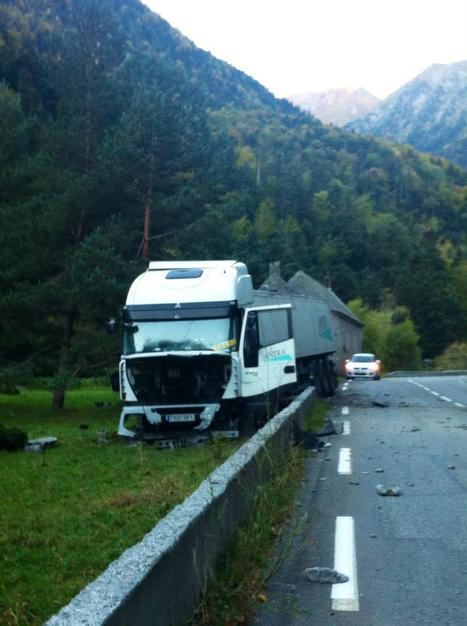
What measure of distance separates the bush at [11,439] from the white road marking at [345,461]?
688 centimetres

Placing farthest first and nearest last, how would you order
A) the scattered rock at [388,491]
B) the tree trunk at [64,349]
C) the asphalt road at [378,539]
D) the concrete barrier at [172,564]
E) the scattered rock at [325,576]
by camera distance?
the tree trunk at [64,349] < the scattered rock at [388,491] < the scattered rock at [325,576] < the asphalt road at [378,539] < the concrete barrier at [172,564]

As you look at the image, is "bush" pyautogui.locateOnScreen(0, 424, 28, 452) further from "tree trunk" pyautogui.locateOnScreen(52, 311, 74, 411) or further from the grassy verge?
"tree trunk" pyautogui.locateOnScreen(52, 311, 74, 411)

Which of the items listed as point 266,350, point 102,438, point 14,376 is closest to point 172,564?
point 266,350

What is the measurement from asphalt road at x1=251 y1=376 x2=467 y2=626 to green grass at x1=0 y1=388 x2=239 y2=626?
61.5 inches

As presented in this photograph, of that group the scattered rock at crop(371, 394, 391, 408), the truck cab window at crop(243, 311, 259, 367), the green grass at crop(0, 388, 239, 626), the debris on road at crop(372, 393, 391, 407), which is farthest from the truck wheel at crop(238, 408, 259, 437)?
the debris on road at crop(372, 393, 391, 407)

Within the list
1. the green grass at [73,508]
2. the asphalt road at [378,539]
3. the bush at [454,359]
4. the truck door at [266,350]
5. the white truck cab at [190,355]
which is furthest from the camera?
the bush at [454,359]

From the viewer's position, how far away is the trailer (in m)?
16.9

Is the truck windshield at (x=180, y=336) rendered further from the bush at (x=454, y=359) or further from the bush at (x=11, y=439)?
the bush at (x=454, y=359)

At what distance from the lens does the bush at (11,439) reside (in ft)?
55.8

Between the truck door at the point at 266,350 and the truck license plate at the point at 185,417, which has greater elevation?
the truck door at the point at 266,350

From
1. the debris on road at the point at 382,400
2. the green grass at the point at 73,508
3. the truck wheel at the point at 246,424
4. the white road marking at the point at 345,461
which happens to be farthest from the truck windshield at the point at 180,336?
the debris on road at the point at 382,400

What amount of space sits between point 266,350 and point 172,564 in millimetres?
13715

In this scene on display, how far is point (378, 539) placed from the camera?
25.3 ft

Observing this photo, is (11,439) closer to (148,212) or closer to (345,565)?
(345,565)
